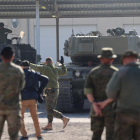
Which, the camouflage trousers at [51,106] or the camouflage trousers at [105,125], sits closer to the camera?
the camouflage trousers at [105,125]

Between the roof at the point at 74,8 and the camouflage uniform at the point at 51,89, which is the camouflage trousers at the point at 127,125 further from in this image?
the roof at the point at 74,8

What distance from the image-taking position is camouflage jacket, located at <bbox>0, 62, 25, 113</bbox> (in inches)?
191

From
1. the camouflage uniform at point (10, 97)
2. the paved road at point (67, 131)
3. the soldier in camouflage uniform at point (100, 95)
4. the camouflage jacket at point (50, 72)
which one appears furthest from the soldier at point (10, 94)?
the camouflage jacket at point (50, 72)

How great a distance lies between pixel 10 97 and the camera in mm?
4871

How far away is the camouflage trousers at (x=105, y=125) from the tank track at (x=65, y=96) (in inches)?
227

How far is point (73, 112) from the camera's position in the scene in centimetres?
1155

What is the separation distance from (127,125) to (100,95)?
85cm

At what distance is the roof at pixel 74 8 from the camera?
17.5 metres

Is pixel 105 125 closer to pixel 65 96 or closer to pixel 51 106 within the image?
Result: pixel 51 106

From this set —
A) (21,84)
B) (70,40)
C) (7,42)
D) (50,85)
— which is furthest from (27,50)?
(21,84)

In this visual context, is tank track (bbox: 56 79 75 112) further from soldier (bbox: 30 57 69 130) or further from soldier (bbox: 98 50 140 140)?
soldier (bbox: 98 50 140 140)

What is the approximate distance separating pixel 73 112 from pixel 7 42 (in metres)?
7.58

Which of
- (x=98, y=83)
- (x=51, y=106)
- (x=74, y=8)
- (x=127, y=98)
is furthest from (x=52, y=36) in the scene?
(x=127, y=98)

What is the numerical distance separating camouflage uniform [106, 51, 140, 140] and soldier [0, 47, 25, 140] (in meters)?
1.34
